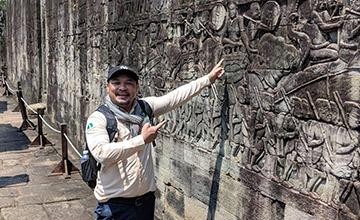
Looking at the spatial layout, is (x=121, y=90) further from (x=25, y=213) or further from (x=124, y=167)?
(x=25, y=213)

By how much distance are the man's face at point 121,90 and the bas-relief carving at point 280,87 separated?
908mm

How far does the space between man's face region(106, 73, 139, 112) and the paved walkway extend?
2863 mm

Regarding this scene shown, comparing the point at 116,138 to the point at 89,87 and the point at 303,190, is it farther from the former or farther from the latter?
the point at 89,87

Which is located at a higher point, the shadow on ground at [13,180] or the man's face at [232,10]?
the man's face at [232,10]

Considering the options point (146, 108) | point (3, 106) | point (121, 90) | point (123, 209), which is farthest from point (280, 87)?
point (3, 106)

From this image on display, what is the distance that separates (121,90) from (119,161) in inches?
19.0

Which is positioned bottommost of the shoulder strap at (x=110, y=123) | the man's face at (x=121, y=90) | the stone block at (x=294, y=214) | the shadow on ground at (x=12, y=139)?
the shadow on ground at (x=12, y=139)

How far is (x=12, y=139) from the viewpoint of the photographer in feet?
32.4

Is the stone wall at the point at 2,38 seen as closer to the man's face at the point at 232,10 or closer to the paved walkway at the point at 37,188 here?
the paved walkway at the point at 37,188

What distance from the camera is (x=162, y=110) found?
3.34m

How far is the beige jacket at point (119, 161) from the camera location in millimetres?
2621

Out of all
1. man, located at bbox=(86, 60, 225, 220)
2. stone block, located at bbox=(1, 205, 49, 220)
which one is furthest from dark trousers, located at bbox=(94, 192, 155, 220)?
stone block, located at bbox=(1, 205, 49, 220)

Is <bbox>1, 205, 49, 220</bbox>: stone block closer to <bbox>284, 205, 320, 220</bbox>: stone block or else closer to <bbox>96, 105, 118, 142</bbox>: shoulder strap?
<bbox>96, 105, 118, 142</bbox>: shoulder strap

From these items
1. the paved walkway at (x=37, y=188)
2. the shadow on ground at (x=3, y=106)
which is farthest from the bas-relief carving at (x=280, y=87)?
the shadow on ground at (x=3, y=106)
